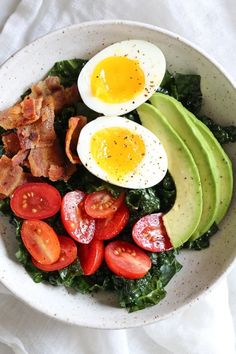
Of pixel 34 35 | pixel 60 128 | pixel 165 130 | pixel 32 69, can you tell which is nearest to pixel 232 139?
pixel 165 130

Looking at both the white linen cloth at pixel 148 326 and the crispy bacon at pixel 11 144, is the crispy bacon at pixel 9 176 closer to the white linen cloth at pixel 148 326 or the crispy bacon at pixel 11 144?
the crispy bacon at pixel 11 144

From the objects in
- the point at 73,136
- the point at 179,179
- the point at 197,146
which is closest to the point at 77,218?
the point at 73,136

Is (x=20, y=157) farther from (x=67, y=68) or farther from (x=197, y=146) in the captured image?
(x=197, y=146)

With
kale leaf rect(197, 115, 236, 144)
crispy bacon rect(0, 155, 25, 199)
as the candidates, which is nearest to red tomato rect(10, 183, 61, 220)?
crispy bacon rect(0, 155, 25, 199)

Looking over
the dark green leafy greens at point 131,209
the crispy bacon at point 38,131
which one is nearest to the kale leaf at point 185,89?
the dark green leafy greens at point 131,209

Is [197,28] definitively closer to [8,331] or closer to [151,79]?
[151,79]

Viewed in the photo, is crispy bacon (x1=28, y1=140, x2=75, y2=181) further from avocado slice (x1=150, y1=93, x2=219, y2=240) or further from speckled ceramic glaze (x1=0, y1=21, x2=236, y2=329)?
avocado slice (x1=150, y1=93, x2=219, y2=240)

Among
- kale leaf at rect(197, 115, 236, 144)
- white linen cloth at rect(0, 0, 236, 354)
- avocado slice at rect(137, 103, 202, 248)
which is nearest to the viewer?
avocado slice at rect(137, 103, 202, 248)
